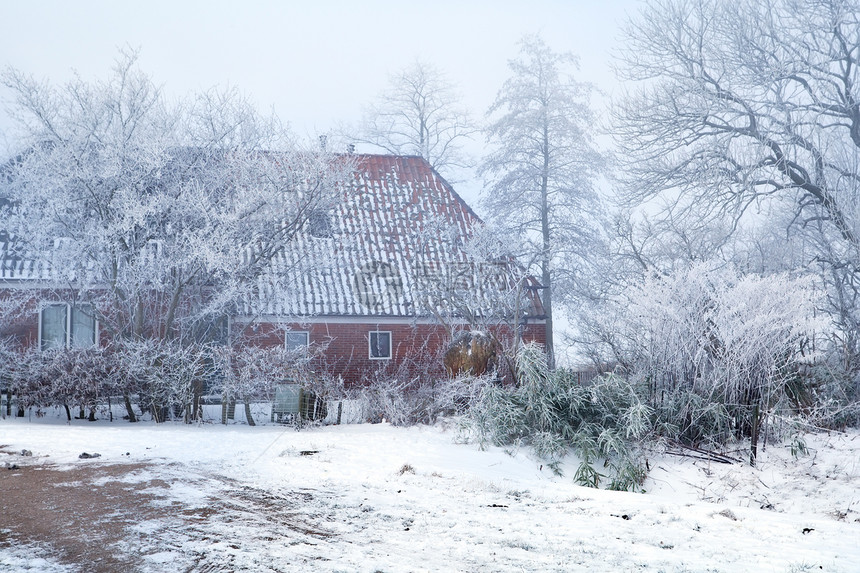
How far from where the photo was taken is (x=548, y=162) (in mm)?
24641

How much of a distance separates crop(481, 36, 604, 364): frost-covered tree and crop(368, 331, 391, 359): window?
600cm

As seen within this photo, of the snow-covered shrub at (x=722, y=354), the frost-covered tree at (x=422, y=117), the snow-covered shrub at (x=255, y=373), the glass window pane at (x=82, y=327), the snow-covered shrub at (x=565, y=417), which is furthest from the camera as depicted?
the frost-covered tree at (x=422, y=117)

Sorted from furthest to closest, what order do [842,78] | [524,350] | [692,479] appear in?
1. [842,78]
2. [524,350]
3. [692,479]

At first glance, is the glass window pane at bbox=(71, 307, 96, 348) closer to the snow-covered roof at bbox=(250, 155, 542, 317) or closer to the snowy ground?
the snow-covered roof at bbox=(250, 155, 542, 317)

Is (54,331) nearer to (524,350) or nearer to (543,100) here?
(524,350)

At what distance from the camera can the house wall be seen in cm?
1934

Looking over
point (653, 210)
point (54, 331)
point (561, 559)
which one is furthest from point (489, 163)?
point (561, 559)

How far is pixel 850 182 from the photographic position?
1930cm

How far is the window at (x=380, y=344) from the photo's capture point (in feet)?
65.7

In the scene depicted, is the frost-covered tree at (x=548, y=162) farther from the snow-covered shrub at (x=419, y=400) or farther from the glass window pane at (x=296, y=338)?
the snow-covered shrub at (x=419, y=400)

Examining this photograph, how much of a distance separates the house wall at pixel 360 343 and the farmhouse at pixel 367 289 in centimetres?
3

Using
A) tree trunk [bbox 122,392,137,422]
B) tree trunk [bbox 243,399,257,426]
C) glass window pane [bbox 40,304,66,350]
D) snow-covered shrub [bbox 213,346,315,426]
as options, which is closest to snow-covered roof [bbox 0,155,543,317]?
glass window pane [bbox 40,304,66,350]

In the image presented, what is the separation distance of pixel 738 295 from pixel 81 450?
31.6 feet

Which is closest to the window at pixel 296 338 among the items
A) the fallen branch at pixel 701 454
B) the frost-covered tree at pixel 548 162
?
the frost-covered tree at pixel 548 162
